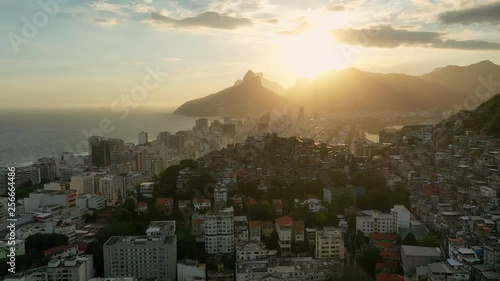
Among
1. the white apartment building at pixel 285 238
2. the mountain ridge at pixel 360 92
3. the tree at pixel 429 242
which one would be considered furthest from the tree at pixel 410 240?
the mountain ridge at pixel 360 92

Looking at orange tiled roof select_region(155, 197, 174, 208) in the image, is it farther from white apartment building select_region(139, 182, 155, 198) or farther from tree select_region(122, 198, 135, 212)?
white apartment building select_region(139, 182, 155, 198)

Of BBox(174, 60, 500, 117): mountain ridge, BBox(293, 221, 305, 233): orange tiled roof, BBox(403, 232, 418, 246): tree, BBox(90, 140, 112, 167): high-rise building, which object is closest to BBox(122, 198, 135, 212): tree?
BBox(293, 221, 305, 233): orange tiled roof

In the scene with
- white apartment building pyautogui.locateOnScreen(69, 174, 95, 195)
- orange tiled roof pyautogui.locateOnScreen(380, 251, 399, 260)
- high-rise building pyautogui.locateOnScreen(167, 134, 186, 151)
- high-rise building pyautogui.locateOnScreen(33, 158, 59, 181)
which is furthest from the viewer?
high-rise building pyautogui.locateOnScreen(167, 134, 186, 151)

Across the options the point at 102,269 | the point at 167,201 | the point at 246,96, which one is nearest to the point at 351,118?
the point at 246,96

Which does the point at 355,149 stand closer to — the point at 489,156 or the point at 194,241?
the point at 489,156

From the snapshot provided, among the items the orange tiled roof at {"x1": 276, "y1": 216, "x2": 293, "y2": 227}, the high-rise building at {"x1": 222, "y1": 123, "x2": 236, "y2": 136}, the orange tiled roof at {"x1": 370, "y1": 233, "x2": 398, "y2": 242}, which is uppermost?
the high-rise building at {"x1": 222, "y1": 123, "x2": 236, "y2": 136}

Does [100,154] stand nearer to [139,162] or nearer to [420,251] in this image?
[139,162]

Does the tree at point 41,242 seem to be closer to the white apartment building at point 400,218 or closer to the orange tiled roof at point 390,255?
the orange tiled roof at point 390,255

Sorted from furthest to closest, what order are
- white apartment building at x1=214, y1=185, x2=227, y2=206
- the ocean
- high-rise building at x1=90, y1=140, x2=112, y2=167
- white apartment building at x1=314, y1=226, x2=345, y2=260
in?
1. the ocean
2. high-rise building at x1=90, y1=140, x2=112, y2=167
3. white apartment building at x1=214, y1=185, x2=227, y2=206
4. white apartment building at x1=314, y1=226, x2=345, y2=260
